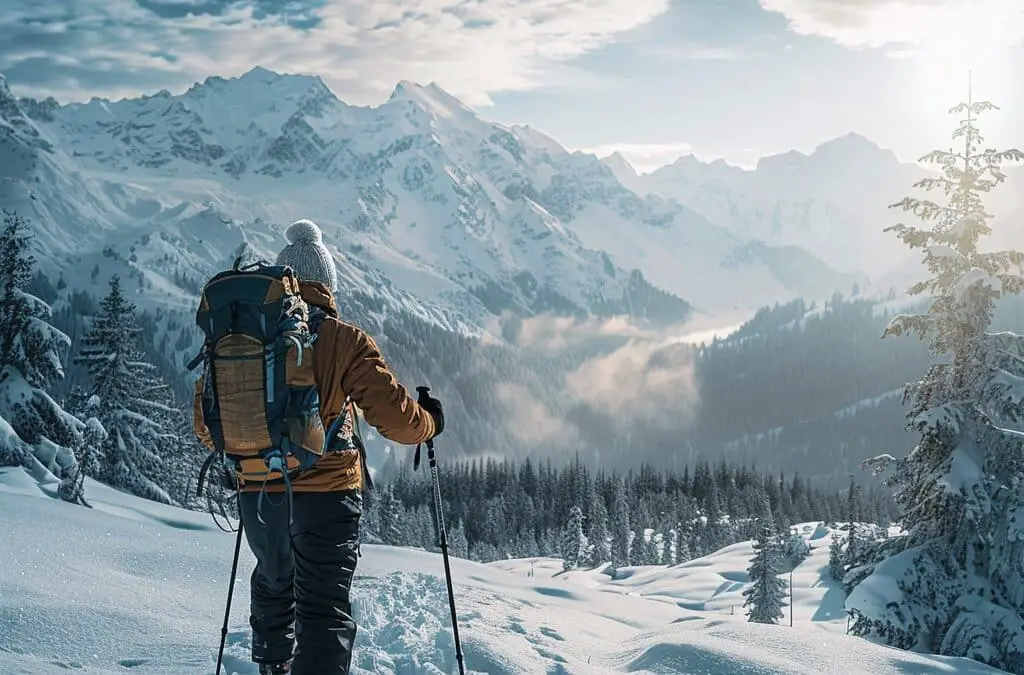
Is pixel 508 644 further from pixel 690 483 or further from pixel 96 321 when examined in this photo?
pixel 690 483

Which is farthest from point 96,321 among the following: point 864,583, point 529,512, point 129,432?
point 529,512

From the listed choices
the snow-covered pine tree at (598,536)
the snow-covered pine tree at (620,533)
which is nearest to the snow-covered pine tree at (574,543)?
the snow-covered pine tree at (598,536)

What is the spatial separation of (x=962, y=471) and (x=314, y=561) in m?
13.7

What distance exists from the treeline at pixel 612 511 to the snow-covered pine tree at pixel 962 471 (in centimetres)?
7079

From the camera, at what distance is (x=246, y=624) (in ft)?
27.8

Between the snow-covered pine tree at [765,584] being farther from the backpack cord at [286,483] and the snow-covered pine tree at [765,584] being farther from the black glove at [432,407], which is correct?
the backpack cord at [286,483]

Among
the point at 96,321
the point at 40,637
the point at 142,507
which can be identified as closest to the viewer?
the point at 40,637

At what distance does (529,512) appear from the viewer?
109 meters

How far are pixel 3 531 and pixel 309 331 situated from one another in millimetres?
8088

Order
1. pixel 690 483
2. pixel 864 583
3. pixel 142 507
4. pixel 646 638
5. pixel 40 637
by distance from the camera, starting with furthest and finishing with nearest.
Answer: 1. pixel 690 483
2. pixel 142 507
3. pixel 864 583
4. pixel 646 638
5. pixel 40 637

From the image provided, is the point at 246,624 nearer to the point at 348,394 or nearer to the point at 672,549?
the point at 348,394

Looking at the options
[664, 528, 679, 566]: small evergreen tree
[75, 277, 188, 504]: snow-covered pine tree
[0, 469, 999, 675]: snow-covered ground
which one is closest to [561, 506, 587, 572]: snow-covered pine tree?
[664, 528, 679, 566]: small evergreen tree

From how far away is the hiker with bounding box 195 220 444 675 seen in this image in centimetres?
511

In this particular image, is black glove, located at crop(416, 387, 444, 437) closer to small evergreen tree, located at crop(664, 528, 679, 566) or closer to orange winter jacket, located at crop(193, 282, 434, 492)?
orange winter jacket, located at crop(193, 282, 434, 492)
